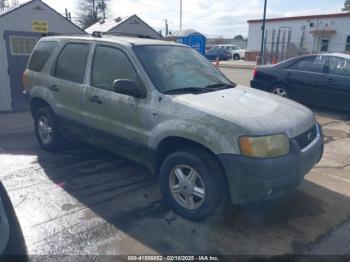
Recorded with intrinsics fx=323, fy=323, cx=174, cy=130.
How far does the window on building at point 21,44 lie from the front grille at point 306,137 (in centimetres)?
759

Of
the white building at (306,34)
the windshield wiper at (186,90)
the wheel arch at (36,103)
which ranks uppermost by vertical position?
→ the white building at (306,34)

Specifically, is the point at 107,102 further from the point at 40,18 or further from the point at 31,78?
the point at 40,18

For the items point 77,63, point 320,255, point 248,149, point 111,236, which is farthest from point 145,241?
point 77,63

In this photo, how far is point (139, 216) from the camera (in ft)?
11.2

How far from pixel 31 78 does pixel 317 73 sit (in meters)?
6.42

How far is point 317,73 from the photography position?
7.89m

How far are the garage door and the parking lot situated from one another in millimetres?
4156

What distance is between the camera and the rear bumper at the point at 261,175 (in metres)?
2.82

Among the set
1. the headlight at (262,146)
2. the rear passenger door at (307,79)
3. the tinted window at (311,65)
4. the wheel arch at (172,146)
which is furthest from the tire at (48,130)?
the tinted window at (311,65)

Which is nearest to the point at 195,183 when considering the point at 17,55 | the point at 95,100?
the point at 95,100

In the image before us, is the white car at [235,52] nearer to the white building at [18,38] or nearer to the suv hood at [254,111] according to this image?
the white building at [18,38]

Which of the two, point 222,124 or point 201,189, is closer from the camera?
point 222,124

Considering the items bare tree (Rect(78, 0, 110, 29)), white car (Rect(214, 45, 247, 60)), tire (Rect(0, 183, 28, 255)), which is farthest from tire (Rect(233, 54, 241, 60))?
tire (Rect(0, 183, 28, 255))

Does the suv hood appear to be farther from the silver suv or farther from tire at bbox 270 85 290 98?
tire at bbox 270 85 290 98
